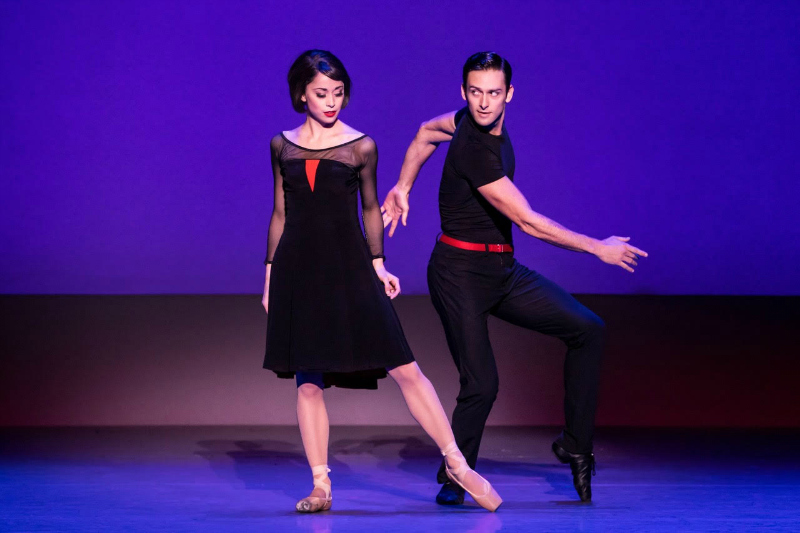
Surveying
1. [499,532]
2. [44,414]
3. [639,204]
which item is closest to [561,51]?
[639,204]

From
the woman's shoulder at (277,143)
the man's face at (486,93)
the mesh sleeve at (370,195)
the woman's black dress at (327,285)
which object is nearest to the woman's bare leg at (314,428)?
the woman's black dress at (327,285)

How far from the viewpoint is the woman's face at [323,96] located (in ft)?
9.03

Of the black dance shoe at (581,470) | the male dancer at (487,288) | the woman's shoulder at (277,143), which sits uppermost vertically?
the woman's shoulder at (277,143)

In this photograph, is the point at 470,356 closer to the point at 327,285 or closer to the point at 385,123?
the point at 327,285

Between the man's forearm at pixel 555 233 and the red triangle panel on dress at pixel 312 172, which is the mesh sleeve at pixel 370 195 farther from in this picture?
the man's forearm at pixel 555 233

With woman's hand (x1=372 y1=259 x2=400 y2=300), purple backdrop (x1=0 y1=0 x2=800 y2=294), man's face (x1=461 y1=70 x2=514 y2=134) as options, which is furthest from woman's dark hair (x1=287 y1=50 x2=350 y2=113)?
purple backdrop (x1=0 y1=0 x2=800 y2=294)

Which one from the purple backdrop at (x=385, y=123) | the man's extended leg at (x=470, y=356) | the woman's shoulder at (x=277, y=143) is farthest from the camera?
the purple backdrop at (x=385, y=123)

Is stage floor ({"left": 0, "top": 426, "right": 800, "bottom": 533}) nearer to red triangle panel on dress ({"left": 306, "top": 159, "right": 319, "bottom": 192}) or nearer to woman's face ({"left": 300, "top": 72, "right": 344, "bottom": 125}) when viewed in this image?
red triangle panel on dress ({"left": 306, "top": 159, "right": 319, "bottom": 192})

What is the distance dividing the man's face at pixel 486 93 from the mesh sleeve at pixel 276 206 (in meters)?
0.61

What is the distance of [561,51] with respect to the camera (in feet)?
15.2

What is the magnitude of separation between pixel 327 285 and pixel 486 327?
1.78 feet

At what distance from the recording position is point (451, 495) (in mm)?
2926

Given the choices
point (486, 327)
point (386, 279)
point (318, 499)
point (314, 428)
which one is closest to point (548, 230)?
point (486, 327)

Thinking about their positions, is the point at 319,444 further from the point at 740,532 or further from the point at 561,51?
the point at 561,51
